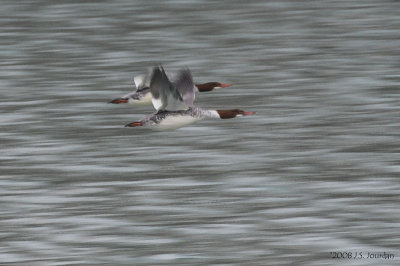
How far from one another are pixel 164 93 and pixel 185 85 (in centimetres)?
53

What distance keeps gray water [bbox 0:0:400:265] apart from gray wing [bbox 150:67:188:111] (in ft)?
2.31

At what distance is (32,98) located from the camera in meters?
14.0

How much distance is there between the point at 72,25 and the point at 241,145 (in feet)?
19.0

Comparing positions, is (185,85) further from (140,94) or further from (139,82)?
(139,82)

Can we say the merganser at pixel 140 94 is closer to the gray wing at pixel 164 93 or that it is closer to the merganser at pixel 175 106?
the merganser at pixel 175 106

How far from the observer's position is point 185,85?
1133 cm

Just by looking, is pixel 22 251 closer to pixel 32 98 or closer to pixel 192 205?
pixel 192 205

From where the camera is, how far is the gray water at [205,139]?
32.3ft

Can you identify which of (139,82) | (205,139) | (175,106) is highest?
(139,82)

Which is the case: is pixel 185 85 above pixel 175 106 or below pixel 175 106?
above

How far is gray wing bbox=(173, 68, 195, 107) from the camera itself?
11.2 meters

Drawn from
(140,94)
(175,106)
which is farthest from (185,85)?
(140,94)

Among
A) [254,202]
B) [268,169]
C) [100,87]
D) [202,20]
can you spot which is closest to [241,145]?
[268,169]

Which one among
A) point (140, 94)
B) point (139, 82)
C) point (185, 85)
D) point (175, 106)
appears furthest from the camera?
point (139, 82)
